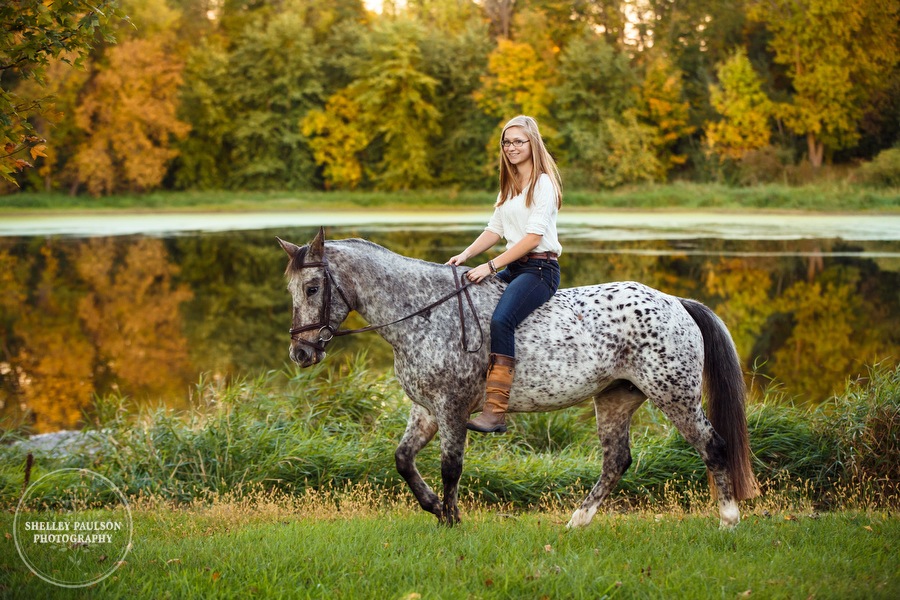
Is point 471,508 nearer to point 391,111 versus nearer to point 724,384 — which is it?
point 724,384

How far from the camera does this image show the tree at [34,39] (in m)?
5.05

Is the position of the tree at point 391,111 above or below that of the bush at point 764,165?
above

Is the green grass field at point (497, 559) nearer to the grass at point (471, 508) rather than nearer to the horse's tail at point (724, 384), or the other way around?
the grass at point (471, 508)

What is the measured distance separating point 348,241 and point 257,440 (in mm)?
3087

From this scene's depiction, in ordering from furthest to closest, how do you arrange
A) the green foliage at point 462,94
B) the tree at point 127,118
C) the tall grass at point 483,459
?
the tree at point 127,118 → the green foliage at point 462,94 → the tall grass at point 483,459

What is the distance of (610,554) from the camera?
4930 millimetres

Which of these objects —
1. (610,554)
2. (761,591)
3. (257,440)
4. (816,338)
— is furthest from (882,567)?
(816,338)

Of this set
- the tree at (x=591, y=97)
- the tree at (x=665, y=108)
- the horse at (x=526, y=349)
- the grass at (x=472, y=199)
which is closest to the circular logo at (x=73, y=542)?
the horse at (x=526, y=349)

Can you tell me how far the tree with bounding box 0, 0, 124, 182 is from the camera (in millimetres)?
5052

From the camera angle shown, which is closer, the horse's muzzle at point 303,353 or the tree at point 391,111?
the horse's muzzle at point 303,353

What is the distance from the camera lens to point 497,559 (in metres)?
4.81

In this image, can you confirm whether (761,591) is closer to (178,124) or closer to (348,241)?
(348,241)

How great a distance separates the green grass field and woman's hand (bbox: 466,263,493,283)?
5.24 feet

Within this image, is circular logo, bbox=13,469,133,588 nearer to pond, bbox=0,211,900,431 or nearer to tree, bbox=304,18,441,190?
pond, bbox=0,211,900,431
